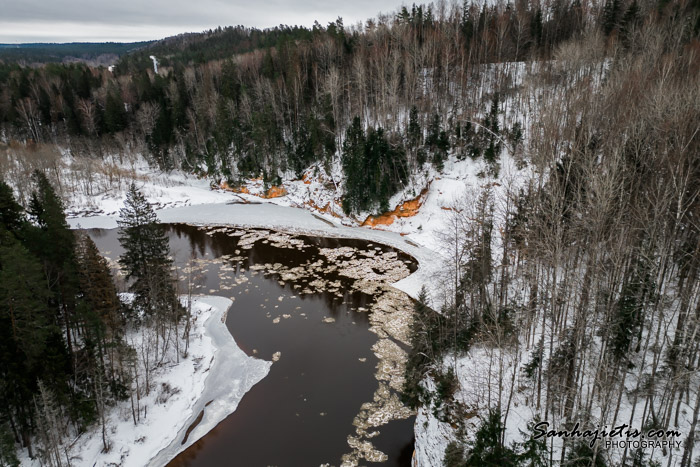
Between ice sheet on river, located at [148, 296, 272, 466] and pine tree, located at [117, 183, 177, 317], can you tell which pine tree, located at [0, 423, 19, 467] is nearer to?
ice sheet on river, located at [148, 296, 272, 466]

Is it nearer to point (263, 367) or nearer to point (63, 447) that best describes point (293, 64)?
point (263, 367)

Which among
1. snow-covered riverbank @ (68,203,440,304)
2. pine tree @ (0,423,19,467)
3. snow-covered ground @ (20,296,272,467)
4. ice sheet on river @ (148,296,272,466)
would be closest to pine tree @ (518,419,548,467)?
ice sheet on river @ (148,296,272,466)

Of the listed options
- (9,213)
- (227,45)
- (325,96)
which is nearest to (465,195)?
(325,96)

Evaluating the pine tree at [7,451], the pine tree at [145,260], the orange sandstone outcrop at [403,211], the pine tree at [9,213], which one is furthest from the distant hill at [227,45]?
the pine tree at [7,451]

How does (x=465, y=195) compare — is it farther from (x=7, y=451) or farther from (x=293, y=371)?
(x=7, y=451)

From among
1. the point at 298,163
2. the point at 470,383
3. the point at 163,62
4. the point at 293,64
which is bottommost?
the point at 470,383

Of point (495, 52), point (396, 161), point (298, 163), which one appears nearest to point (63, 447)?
point (396, 161)
